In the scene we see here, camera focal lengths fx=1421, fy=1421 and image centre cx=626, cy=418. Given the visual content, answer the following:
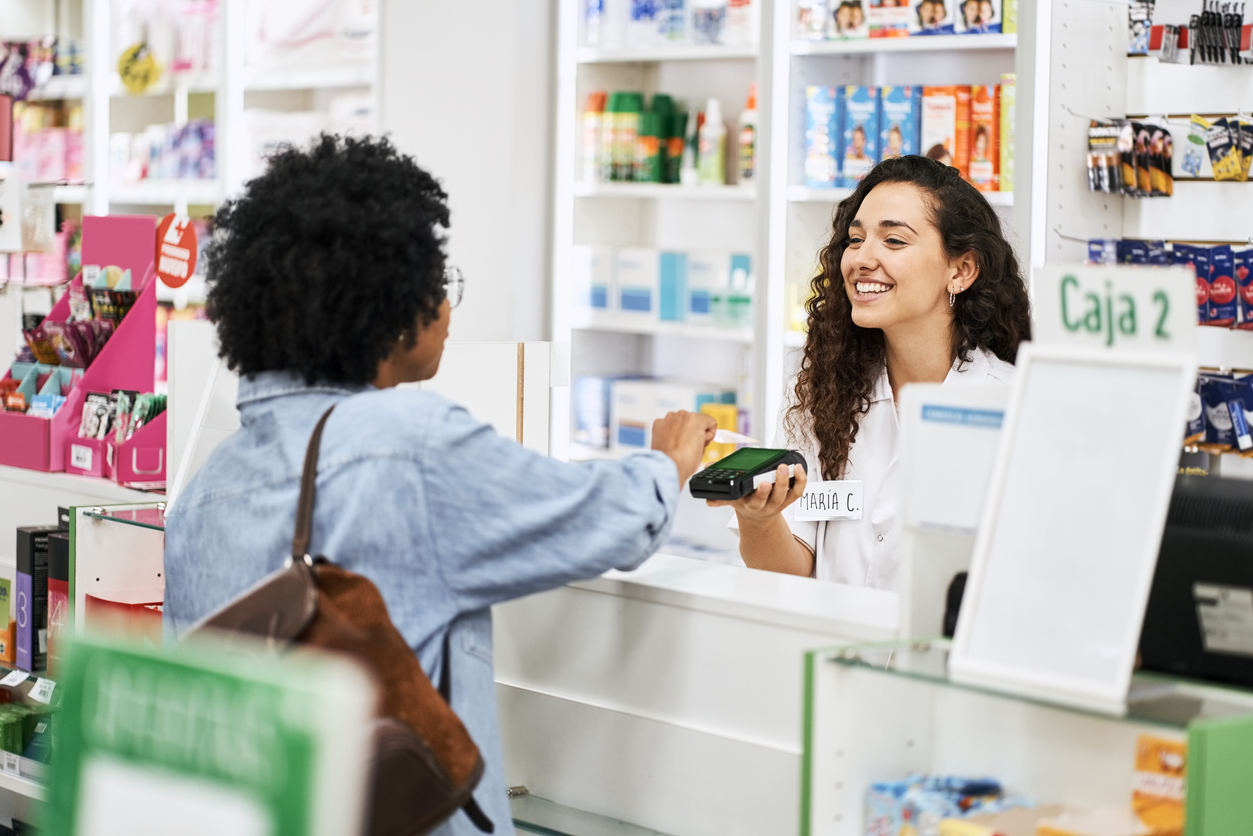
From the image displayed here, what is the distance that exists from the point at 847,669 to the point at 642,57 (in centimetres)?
344

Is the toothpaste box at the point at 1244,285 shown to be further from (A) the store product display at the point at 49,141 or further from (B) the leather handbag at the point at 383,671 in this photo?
(A) the store product display at the point at 49,141

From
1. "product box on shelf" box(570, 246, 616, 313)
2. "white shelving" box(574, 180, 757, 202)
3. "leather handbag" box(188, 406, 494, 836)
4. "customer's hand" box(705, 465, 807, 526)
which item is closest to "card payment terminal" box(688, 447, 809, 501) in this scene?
"customer's hand" box(705, 465, 807, 526)

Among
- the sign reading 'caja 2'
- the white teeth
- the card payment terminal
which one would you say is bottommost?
the card payment terminal

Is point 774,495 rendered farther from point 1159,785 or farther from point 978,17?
point 978,17

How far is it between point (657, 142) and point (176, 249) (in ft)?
6.68

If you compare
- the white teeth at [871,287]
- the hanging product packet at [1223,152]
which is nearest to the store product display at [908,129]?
the hanging product packet at [1223,152]

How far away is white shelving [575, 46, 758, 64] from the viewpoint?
4.22 m

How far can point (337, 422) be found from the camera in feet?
4.72

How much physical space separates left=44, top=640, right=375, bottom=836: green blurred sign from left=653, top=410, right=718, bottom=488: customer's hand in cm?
84

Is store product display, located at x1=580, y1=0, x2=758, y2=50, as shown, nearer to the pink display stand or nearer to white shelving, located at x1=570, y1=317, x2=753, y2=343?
white shelving, located at x1=570, y1=317, x2=753, y2=343

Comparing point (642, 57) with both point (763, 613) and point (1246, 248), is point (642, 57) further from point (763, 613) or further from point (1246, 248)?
point (763, 613)

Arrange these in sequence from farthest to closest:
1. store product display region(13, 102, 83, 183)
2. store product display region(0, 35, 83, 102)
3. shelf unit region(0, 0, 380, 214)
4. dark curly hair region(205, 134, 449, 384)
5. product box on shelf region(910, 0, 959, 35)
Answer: store product display region(13, 102, 83, 183), store product display region(0, 35, 83, 102), shelf unit region(0, 0, 380, 214), product box on shelf region(910, 0, 959, 35), dark curly hair region(205, 134, 449, 384)

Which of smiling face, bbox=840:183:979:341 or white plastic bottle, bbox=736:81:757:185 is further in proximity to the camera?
white plastic bottle, bbox=736:81:757:185

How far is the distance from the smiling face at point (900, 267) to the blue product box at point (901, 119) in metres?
1.19
